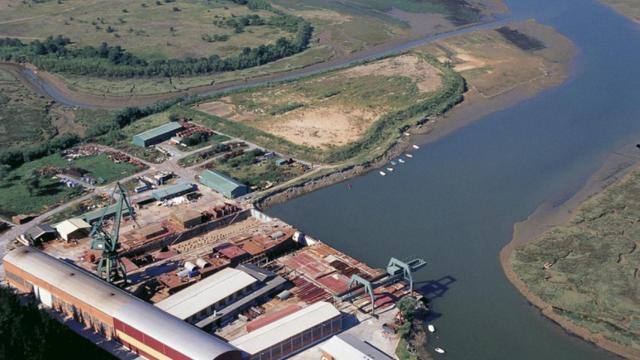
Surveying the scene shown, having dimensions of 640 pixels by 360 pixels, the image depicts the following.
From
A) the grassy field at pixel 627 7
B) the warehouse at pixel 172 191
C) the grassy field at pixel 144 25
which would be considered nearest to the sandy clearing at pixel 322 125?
the warehouse at pixel 172 191

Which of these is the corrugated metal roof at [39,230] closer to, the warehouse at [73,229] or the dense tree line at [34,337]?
the warehouse at [73,229]

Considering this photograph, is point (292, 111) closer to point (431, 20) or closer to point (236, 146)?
point (236, 146)

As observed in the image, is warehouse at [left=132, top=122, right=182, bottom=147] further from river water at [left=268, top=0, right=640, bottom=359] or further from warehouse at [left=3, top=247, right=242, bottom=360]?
warehouse at [left=3, top=247, right=242, bottom=360]

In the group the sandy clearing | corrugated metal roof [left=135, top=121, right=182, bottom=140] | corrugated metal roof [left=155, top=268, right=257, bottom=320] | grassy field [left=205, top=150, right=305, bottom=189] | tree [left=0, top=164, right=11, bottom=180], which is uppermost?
corrugated metal roof [left=155, top=268, right=257, bottom=320]

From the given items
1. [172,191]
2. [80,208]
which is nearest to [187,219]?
[172,191]

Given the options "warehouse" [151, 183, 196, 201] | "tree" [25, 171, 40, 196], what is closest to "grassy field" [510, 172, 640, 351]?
"warehouse" [151, 183, 196, 201]

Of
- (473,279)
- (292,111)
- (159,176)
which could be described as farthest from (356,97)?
(473,279)

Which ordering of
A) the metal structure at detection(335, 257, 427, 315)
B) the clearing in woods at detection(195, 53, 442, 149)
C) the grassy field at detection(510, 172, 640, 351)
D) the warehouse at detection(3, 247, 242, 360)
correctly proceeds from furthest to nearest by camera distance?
the clearing in woods at detection(195, 53, 442, 149) → the grassy field at detection(510, 172, 640, 351) → the metal structure at detection(335, 257, 427, 315) → the warehouse at detection(3, 247, 242, 360)
